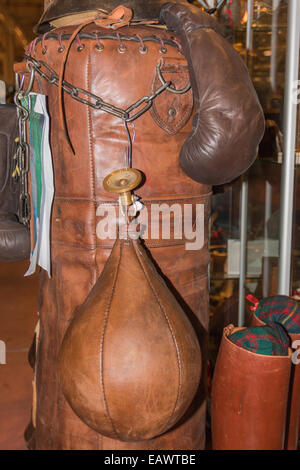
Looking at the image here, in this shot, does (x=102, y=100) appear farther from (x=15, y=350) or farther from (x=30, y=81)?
(x=15, y=350)

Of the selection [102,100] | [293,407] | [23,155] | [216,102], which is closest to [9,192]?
[23,155]

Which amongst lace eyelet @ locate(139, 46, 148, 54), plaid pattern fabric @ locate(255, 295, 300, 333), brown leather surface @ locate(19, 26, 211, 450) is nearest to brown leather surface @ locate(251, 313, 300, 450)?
plaid pattern fabric @ locate(255, 295, 300, 333)

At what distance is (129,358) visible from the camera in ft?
2.97

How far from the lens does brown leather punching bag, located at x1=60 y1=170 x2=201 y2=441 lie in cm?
91

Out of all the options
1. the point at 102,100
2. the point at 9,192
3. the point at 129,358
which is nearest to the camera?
the point at 129,358

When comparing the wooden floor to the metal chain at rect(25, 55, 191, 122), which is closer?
the metal chain at rect(25, 55, 191, 122)

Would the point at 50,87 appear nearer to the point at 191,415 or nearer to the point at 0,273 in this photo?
the point at 191,415

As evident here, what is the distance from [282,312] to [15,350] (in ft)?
5.15

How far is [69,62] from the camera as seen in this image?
1.08 m

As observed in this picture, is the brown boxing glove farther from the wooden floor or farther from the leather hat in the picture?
the wooden floor

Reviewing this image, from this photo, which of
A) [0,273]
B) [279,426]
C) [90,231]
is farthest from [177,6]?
[0,273]

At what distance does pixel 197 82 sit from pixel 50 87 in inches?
14.2

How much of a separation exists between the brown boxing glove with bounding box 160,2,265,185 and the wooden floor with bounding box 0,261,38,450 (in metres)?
1.12

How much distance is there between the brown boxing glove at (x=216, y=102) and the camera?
1.00 m
